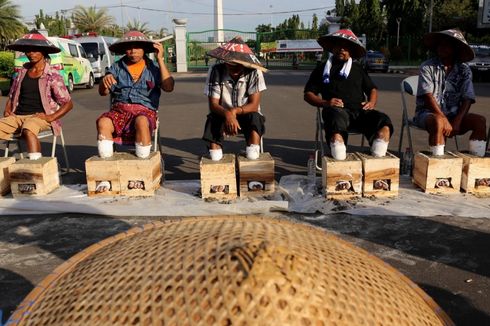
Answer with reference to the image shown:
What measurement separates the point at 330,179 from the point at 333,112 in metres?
0.69

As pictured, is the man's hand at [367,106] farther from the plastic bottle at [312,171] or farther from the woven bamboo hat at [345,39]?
the plastic bottle at [312,171]

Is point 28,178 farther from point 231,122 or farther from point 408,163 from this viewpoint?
point 408,163

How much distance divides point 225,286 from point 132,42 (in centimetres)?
430

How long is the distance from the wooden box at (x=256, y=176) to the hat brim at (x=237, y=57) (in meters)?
0.89

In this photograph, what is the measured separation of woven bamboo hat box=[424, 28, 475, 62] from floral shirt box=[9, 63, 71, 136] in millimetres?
3996

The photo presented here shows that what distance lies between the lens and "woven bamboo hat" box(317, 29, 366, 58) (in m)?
4.59

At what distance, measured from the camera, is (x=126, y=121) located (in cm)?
473

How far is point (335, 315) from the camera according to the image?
2.80 ft

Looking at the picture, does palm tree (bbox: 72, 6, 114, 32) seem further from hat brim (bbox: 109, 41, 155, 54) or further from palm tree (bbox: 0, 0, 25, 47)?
hat brim (bbox: 109, 41, 155, 54)

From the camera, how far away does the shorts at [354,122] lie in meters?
4.46

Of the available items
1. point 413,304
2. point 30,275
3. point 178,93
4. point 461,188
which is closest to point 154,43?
point 30,275

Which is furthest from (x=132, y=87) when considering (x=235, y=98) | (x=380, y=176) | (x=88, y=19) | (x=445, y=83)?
(x=88, y=19)

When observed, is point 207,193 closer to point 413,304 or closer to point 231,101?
point 231,101

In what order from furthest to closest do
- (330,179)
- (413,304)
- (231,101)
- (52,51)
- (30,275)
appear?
1. (52,51)
2. (231,101)
3. (330,179)
4. (30,275)
5. (413,304)
